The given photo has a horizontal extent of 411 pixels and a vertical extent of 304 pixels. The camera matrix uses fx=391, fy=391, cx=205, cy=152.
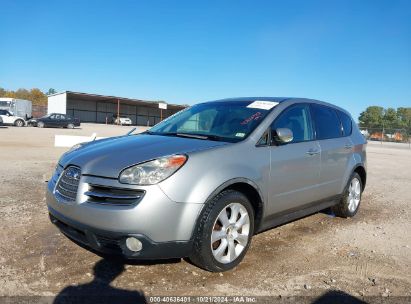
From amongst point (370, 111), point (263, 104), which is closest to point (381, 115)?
point (370, 111)

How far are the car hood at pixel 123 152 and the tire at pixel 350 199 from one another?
9.05 feet

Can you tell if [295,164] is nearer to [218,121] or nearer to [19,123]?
[218,121]

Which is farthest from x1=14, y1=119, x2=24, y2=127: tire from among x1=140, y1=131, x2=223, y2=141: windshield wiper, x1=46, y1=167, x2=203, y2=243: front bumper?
x1=46, y1=167, x2=203, y2=243: front bumper

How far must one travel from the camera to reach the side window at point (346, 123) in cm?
577

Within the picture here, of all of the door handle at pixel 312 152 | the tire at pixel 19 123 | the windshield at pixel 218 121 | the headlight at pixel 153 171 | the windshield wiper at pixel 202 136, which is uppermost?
the tire at pixel 19 123

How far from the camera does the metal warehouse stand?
5156cm

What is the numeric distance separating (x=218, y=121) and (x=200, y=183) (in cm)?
136

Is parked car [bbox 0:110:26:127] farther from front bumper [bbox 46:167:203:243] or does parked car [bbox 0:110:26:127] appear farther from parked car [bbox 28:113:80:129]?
front bumper [bbox 46:167:203:243]

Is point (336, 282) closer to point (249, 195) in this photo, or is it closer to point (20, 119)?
A: point (249, 195)

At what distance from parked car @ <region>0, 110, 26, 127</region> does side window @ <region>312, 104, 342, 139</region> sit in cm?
3380

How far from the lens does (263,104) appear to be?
4.59m

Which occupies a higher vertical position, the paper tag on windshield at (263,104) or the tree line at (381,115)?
the tree line at (381,115)

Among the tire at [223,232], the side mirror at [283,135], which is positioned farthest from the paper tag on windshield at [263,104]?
the tire at [223,232]

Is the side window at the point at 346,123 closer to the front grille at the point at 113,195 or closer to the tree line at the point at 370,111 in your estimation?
the front grille at the point at 113,195
